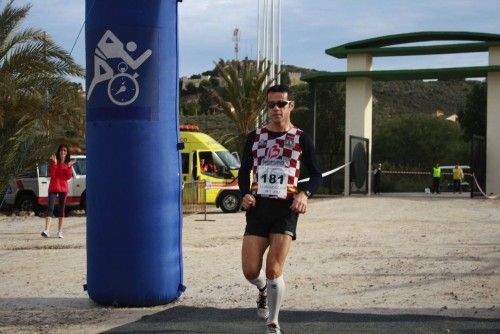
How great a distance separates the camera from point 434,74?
118ft

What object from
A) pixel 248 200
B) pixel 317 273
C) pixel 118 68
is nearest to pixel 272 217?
pixel 248 200

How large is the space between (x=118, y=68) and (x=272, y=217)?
97.2 inches

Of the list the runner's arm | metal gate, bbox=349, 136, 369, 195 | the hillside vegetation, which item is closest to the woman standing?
Answer: the runner's arm

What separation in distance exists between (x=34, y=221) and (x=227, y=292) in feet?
→ 50.5

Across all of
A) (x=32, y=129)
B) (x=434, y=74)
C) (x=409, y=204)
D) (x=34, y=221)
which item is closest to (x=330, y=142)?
(x=434, y=74)

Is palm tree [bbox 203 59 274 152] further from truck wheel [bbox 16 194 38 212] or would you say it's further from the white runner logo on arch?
the white runner logo on arch

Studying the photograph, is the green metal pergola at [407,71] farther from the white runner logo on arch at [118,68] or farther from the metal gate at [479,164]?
the white runner logo on arch at [118,68]

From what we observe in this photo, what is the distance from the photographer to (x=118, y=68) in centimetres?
852

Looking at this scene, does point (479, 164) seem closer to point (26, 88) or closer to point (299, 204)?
point (26, 88)

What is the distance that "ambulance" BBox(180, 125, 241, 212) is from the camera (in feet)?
85.6

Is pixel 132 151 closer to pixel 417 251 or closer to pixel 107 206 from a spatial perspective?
pixel 107 206

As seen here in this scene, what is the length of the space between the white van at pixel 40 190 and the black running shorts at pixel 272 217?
800 inches

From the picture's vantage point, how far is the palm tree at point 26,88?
45.9ft

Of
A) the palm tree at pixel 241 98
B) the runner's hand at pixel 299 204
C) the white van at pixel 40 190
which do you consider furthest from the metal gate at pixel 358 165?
the runner's hand at pixel 299 204
